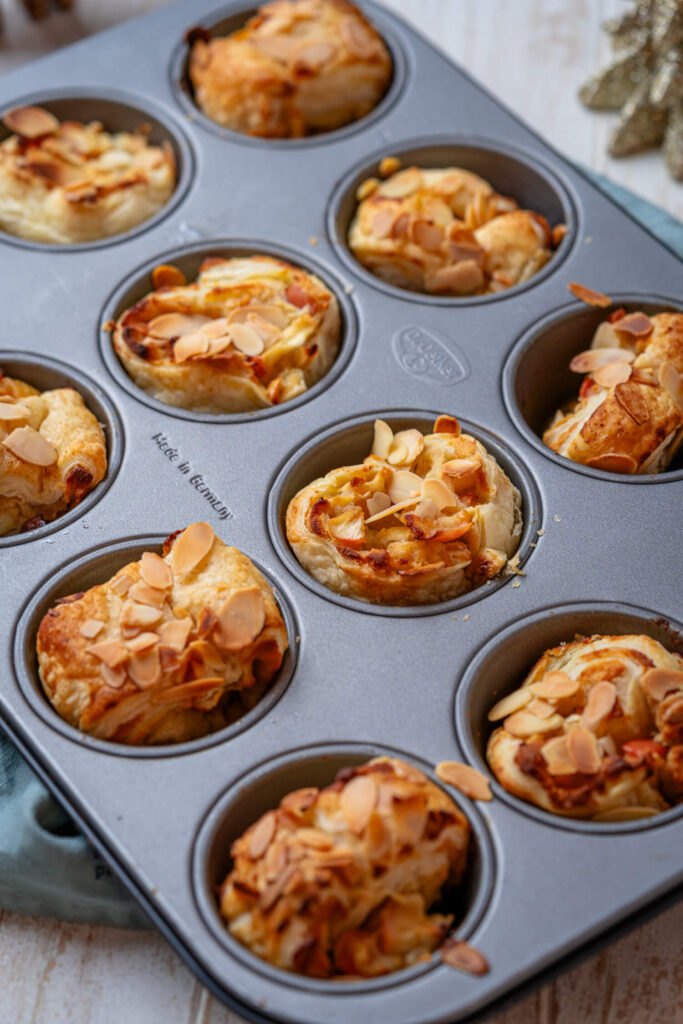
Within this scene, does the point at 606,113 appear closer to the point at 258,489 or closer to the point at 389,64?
the point at 389,64

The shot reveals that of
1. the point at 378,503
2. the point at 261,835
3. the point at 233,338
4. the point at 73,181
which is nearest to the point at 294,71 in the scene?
the point at 73,181

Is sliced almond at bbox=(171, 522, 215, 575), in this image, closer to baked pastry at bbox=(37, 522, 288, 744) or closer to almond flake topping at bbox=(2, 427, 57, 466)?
baked pastry at bbox=(37, 522, 288, 744)

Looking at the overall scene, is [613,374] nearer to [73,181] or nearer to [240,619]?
[240,619]

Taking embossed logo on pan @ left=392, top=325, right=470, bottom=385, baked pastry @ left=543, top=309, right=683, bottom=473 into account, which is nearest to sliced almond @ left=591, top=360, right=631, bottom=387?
baked pastry @ left=543, top=309, right=683, bottom=473

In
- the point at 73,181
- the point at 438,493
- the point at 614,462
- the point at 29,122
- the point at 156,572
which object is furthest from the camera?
the point at 29,122

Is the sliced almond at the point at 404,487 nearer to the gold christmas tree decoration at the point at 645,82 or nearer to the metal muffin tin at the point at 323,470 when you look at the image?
the metal muffin tin at the point at 323,470

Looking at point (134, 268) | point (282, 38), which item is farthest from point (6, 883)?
point (282, 38)
